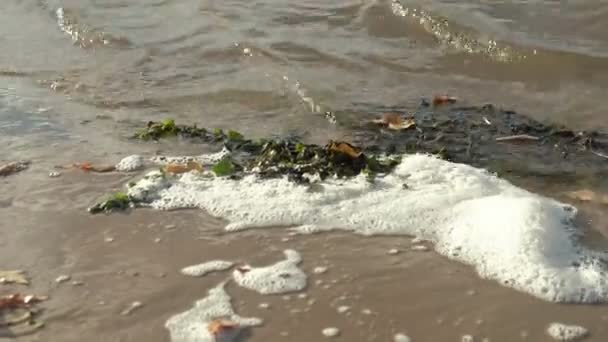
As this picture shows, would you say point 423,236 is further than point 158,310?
Yes

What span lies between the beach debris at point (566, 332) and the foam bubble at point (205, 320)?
46.6 inches

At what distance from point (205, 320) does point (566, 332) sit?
1.47 m

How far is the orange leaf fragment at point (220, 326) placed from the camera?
3.38 meters

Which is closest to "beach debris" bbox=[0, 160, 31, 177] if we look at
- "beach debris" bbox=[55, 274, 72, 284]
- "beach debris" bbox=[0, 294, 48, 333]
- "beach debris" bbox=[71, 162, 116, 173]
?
"beach debris" bbox=[71, 162, 116, 173]

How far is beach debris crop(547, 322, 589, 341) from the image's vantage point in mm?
3297

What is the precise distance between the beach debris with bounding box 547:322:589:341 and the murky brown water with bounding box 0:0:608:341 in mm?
47

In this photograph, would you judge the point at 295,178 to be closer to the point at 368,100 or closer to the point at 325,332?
the point at 325,332

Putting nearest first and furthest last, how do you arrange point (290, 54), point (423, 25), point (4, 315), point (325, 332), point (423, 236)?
point (325, 332) < point (4, 315) < point (423, 236) < point (290, 54) < point (423, 25)

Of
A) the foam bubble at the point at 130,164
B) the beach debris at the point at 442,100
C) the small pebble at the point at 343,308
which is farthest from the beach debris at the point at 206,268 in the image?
the beach debris at the point at 442,100

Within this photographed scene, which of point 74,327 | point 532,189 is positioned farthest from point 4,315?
point 532,189

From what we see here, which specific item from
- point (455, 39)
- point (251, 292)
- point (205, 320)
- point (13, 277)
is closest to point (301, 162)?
point (251, 292)

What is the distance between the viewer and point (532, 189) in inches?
190

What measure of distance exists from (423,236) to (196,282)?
1.17 metres

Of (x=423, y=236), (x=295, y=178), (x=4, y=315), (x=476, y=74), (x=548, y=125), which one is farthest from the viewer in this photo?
(x=476, y=74)
